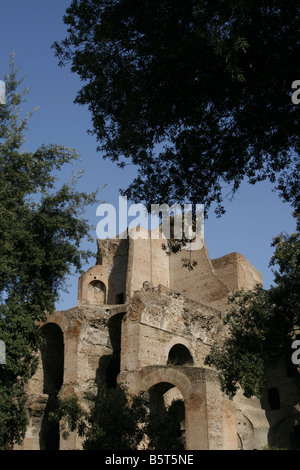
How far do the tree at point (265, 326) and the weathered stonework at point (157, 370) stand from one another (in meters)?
1.66

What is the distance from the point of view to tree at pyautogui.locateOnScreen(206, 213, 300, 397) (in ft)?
60.0

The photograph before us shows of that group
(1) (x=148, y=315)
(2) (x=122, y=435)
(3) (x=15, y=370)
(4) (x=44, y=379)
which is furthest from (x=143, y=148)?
(4) (x=44, y=379)

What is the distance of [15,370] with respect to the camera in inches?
603

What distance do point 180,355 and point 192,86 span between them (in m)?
13.7

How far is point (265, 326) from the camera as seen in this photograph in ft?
63.0

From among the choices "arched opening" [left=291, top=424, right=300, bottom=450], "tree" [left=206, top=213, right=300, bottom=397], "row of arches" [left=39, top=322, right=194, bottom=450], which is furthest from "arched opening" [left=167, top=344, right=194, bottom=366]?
"arched opening" [left=291, top=424, right=300, bottom=450]

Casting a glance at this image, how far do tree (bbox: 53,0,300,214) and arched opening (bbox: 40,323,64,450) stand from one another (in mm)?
13119

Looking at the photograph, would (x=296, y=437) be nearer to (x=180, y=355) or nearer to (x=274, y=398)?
(x=274, y=398)

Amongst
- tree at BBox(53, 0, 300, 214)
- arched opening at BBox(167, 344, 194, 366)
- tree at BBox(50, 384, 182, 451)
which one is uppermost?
tree at BBox(53, 0, 300, 214)

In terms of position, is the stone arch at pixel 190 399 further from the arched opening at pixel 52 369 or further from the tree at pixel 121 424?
the arched opening at pixel 52 369

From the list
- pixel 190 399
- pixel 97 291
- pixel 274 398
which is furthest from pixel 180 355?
pixel 97 291

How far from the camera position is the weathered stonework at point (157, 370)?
51.8ft

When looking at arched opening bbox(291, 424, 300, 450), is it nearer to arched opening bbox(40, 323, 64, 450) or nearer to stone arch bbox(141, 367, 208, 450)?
stone arch bbox(141, 367, 208, 450)
